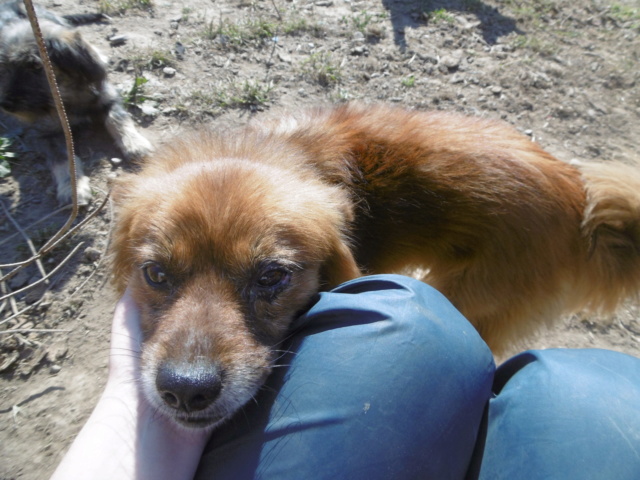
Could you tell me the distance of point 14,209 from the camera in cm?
380

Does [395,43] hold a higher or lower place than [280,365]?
higher

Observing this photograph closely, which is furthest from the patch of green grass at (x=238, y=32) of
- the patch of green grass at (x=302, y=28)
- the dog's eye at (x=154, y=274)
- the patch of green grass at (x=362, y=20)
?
the dog's eye at (x=154, y=274)

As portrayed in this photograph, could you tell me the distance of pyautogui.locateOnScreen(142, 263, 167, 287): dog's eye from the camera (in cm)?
205

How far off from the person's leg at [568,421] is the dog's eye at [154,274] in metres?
1.51

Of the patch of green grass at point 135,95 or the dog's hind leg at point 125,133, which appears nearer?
the dog's hind leg at point 125,133

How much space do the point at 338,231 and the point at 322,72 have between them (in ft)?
10.2

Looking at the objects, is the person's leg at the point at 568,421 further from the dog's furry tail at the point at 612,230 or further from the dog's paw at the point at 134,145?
the dog's paw at the point at 134,145

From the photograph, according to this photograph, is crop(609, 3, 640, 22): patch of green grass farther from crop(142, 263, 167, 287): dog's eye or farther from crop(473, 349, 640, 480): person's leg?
crop(142, 263, 167, 287): dog's eye

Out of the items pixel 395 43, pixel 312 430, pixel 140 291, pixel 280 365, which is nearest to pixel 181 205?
pixel 140 291

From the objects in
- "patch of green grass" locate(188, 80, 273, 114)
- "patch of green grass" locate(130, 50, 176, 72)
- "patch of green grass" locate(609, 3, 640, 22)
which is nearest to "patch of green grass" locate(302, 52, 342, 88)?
"patch of green grass" locate(188, 80, 273, 114)

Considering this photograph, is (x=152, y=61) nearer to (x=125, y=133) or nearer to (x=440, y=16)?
(x=125, y=133)

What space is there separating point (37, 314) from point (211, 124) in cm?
231

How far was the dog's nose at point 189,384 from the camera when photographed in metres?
1.67

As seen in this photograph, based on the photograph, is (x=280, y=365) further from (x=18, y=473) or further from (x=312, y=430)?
(x=18, y=473)
